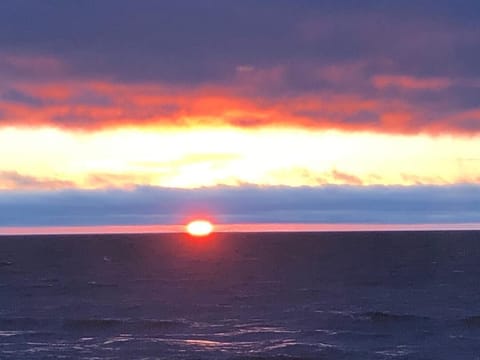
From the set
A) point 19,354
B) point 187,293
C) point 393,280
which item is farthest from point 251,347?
point 393,280

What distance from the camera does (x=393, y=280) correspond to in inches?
3740

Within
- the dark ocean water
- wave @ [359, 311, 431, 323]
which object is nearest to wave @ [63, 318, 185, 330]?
the dark ocean water

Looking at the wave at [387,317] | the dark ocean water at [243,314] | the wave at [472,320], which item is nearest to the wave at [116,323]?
the dark ocean water at [243,314]

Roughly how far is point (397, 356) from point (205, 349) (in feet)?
31.5

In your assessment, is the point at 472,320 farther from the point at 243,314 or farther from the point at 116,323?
the point at 116,323

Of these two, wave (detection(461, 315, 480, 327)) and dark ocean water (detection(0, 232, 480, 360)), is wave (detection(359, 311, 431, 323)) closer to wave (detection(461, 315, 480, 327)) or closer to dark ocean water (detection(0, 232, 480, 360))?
dark ocean water (detection(0, 232, 480, 360))

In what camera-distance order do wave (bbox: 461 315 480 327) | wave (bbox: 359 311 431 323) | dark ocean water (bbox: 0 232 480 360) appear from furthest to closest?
wave (bbox: 359 311 431 323) < wave (bbox: 461 315 480 327) < dark ocean water (bbox: 0 232 480 360)

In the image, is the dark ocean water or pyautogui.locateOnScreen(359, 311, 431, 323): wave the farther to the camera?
pyautogui.locateOnScreen(359, 311, 431, 323): wave

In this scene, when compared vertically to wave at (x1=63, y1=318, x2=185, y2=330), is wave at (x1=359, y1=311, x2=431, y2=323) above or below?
below

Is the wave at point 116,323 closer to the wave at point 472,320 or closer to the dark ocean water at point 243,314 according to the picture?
the dark ocean water at point 243,314

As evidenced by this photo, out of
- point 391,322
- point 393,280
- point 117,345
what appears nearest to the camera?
point 117,345

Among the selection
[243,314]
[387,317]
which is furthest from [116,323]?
[387,317]

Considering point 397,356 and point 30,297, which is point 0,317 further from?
point 397,356

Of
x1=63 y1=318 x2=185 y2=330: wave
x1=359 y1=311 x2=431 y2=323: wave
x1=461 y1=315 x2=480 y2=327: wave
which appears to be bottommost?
x1=461 y1=315 x2=480 y2=327: wave
